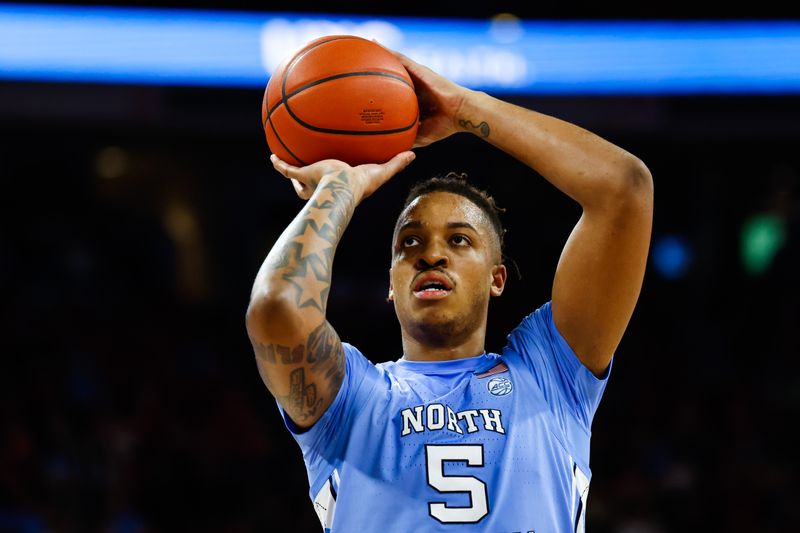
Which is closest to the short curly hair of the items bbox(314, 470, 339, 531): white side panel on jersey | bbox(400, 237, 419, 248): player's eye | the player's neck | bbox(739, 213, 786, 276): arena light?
bbox(400, 237, 419, 248): player's eye

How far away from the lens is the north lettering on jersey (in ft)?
8.82

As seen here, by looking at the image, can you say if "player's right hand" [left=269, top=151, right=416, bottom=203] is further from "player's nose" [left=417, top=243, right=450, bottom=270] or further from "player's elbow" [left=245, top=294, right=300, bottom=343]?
"player's elbow" [left=245, top=294, right=300, bottom=343]

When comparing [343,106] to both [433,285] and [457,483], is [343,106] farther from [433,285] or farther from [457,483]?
[457,483]

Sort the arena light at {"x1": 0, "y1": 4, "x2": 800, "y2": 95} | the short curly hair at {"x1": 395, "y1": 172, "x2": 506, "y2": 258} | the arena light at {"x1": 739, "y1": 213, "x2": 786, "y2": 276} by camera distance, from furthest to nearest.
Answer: the arena light at {"x1": 739, "y1": 213, "x2": 786, "y2": 276}, the arena light at {"x1": 0, "y1": 4, "x2": 800, "y2": 95}, the short curly hair at {"x1": 395, "y1": 172, "x2": 506, "y2": 258}

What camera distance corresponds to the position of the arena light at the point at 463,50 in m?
7.41

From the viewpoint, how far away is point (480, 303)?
304 cm

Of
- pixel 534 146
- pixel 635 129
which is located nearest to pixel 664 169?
pixel 635 129

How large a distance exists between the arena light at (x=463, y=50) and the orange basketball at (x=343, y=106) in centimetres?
480

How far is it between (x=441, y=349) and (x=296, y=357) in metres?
0.72

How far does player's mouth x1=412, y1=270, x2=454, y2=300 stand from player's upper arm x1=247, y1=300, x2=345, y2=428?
0.39 metres

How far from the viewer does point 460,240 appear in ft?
10.0

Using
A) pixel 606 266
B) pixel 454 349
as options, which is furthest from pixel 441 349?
pixel 606 266

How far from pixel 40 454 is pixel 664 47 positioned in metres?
6.34

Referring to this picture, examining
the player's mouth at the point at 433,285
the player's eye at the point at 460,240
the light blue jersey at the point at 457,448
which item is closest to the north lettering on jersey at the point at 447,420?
the light blue jersey at the point at 457,448
